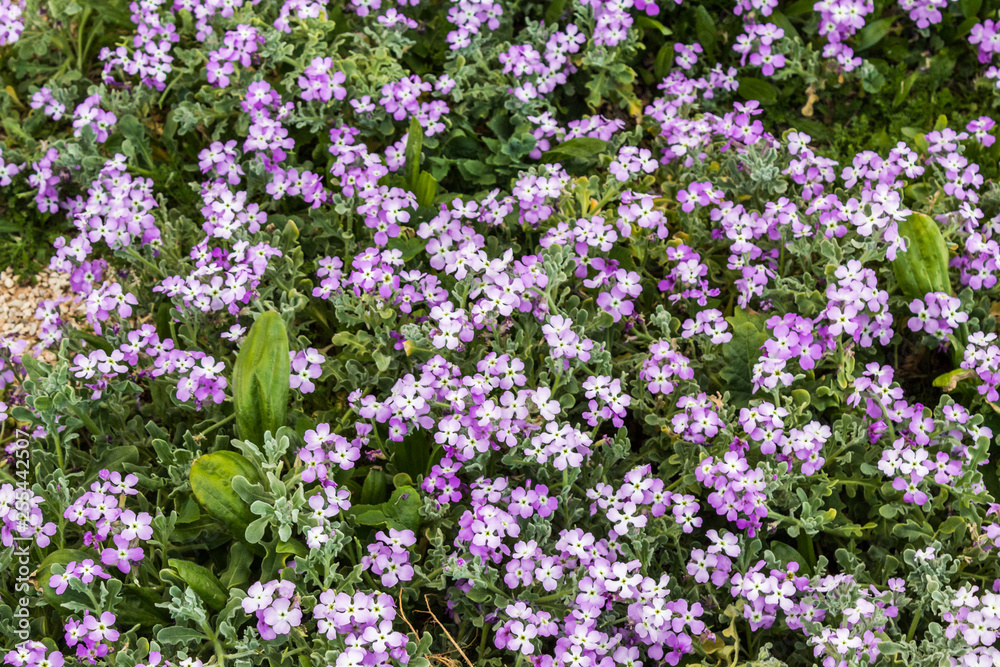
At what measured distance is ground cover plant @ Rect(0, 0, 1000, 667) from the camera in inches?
137

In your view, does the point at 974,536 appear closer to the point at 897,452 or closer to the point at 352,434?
the point at 897,452

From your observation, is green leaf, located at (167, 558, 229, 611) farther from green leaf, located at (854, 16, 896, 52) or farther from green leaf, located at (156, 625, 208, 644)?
green leaf, located at (854, 16, 896, 52)

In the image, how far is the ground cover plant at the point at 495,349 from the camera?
3477mm

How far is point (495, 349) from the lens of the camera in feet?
12.7

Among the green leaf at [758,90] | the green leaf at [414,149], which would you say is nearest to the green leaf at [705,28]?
the green leaf at [758,90]

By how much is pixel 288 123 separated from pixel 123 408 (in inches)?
68.3

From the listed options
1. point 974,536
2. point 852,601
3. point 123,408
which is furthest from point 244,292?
point 974,536

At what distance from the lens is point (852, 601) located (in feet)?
11.0

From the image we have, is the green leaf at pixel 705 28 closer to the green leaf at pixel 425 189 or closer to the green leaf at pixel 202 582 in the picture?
the green leaf at pixel 425 189

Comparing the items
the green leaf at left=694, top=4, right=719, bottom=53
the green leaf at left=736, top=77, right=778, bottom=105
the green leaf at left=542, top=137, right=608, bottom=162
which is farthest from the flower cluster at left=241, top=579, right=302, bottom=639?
the green leaf at left=694, top=4, right=719, bottom=53

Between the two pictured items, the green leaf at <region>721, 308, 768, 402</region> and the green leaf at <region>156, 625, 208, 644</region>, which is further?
the green leaf at <region>721, 308, 768, 402</region>

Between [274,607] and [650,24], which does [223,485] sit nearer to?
[274,607]
